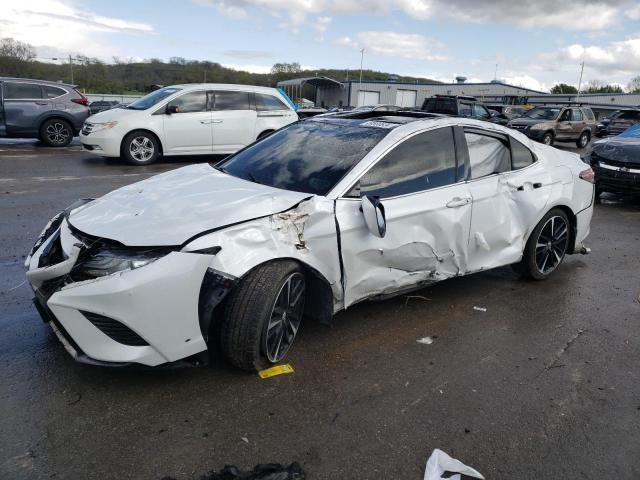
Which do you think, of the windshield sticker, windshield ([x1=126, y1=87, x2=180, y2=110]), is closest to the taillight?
the windshield sticker

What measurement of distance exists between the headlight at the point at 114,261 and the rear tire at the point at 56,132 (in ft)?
40.7

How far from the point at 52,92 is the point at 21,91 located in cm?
69

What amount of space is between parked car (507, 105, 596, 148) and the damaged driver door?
17584mm

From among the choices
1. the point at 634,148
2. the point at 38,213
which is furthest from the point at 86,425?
the point at 634,148

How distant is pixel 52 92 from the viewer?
527 inches

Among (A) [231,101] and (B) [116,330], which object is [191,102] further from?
(B) [116,330]

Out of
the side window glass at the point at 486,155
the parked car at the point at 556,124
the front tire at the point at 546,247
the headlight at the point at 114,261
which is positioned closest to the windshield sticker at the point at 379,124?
the side window glass at the point at 486,155

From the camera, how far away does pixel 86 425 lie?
2652 mm

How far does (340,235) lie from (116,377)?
160 cm

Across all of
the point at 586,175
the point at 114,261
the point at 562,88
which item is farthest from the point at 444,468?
the point at 562,88

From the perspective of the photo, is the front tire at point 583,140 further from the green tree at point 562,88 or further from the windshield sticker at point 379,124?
the green tree at point 562,88

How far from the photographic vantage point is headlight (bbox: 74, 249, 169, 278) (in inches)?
108

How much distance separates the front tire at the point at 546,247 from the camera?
15.8 feet

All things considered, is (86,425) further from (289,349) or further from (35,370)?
(289,349)
